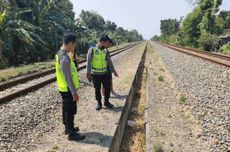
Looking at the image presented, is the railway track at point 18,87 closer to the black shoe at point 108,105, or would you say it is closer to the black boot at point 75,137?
the black shoe at point 108,105

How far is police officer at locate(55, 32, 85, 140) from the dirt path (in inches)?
71.6

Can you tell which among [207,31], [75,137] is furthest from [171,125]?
[207,31]

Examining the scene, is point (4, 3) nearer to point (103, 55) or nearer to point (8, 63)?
point (8, 63)

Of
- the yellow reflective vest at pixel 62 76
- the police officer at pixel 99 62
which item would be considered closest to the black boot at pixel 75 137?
the yellow reflective vest at pixel 62 76

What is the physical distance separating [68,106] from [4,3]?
21.3 metres

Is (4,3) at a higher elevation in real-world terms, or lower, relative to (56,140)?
higher

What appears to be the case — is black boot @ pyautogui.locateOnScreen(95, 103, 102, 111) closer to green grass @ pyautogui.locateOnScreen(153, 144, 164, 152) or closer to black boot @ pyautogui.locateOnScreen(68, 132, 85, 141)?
black boot @ pyautogui.locateOnScreen(68, 132, 85, 141)

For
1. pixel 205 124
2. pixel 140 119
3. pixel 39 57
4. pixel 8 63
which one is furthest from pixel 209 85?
pixel 39 57

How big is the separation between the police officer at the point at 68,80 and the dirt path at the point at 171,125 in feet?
5.96

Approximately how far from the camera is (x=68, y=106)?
740 centimetres

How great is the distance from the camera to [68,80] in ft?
23.0

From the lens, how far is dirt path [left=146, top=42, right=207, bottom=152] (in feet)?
26.7

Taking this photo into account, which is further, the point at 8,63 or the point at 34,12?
the point at 34,12

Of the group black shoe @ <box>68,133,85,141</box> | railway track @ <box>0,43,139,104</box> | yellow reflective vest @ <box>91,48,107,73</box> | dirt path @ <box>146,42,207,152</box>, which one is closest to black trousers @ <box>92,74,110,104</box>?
yellow reflective vest @ <box>91,48,107,73</box>
